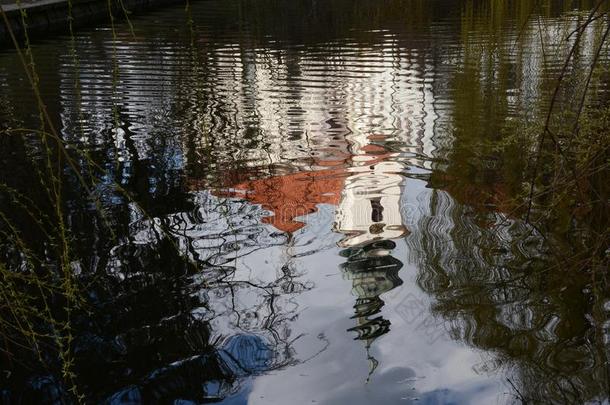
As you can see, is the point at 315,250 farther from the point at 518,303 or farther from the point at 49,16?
the point at 49,16

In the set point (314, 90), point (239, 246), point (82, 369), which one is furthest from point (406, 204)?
point (314, 90)

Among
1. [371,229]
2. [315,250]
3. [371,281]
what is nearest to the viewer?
[371,281]

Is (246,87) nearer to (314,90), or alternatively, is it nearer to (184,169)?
(314,90)

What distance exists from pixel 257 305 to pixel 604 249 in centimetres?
117

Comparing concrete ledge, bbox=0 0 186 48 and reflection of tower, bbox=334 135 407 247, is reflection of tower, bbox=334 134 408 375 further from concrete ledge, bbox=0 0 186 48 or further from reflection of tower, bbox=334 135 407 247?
concrete ledge, bbox=0 0 186 48

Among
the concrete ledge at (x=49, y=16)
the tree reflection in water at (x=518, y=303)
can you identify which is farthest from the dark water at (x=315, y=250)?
the concrete ledge at (x=49, y=16)

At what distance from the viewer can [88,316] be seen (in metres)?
2.66

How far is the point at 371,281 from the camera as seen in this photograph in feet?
9.49

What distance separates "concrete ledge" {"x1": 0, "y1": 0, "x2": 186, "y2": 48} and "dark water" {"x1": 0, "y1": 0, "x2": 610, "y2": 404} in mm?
3487

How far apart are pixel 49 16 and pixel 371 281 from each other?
345 inches

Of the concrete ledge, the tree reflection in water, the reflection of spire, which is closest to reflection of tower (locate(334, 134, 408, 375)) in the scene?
the reflection of spire

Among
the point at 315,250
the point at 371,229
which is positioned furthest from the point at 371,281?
the point at 371,229

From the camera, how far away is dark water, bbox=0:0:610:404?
91.8 inches

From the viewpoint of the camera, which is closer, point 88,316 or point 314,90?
point 88,316
